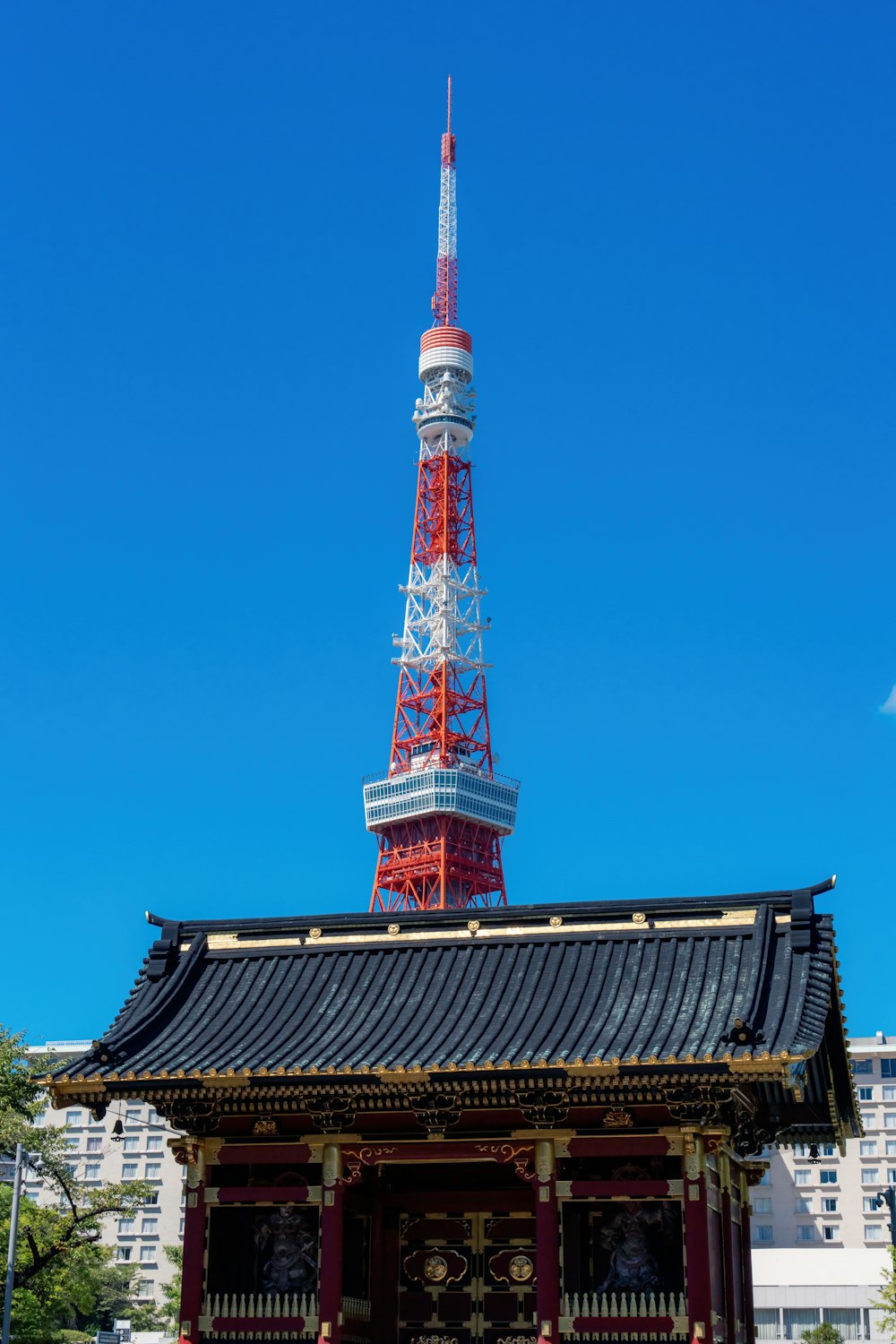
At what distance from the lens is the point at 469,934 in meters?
34.3

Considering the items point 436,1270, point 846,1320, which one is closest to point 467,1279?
point 436,1270

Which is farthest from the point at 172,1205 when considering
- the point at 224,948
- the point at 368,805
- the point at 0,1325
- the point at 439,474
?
the point at 224,948

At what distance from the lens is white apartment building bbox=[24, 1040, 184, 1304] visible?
141625mm

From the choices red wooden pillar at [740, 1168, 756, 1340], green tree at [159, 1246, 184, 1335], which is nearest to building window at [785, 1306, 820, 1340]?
green tree at [159, 1246, 184, 1335]

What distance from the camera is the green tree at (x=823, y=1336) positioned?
99.4 metres

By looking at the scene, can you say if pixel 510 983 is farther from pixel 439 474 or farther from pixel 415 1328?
pixel 439 474

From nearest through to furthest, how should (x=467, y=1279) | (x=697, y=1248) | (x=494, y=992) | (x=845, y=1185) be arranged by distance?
1. (x=697, y=1248)
2. (x=494, y=992)
3. (x=467, y=1279)
4. (x=845, y=1185)

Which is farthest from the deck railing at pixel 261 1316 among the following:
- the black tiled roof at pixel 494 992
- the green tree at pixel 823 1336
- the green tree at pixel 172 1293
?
the green tree at pixel 823 1336

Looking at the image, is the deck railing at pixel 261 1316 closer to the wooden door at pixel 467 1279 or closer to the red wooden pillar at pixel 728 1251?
the wooden door at pixel 467 1279

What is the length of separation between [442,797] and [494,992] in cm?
11120

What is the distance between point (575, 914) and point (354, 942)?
4724mm

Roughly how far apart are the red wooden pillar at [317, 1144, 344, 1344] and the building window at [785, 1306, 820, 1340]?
85787 millimetres

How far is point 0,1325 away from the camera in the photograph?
5722cm

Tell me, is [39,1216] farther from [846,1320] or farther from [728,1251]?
[846,1320]
